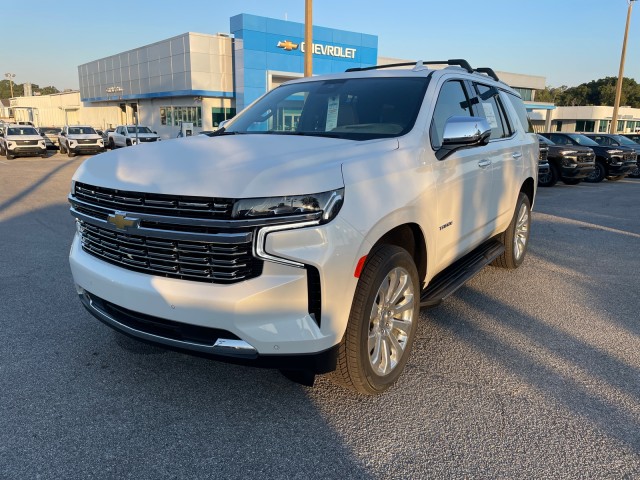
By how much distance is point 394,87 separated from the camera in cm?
406

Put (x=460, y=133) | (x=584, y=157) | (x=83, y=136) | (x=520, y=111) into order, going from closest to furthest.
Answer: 1. (x=460, y=133)
2. (x=520, y=111)
3. (x=584, y=157)
4. (x=83, y=136)

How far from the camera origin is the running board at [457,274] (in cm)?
369

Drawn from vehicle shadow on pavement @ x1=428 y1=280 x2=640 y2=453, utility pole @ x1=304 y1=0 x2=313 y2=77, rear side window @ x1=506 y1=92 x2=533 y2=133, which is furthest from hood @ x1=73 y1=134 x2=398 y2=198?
utility pole @ x1=304 y1=0 x2=313 y2=77

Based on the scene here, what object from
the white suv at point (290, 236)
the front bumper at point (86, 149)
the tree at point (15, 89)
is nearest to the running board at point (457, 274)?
the white suv at point (290, 236)

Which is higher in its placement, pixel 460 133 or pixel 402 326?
pixel 460 133

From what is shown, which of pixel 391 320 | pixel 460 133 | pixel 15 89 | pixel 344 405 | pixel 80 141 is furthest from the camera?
pixel 15 89

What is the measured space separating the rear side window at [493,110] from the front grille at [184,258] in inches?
124

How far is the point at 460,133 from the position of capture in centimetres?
345

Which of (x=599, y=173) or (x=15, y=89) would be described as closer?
(x=599, y=173)

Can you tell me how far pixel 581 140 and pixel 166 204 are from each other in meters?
17.6

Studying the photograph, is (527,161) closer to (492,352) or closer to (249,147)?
(492,352)

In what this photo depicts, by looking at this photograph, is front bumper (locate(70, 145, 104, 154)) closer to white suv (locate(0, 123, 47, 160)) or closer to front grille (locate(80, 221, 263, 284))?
white suv (locate(0, 123, 47, 160))

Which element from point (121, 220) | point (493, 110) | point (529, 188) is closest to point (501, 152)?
point (493, 110)

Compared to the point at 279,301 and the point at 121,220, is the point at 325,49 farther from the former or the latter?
the point at 279,301
